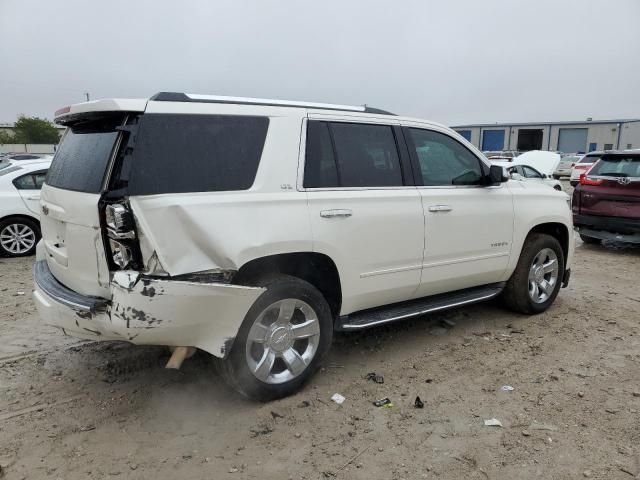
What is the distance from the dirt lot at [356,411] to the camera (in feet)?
9.24

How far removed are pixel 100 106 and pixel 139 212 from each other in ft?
2.28

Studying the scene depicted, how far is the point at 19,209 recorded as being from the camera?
8.02 meters

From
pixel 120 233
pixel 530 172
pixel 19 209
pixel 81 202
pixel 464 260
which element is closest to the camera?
pixel 120 233

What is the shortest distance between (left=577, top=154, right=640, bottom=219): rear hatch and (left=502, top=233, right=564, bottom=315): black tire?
12.9 ft

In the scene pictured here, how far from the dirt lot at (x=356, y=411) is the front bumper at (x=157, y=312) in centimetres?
59

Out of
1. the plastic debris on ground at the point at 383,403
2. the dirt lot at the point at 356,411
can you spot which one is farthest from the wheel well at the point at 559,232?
the plastic debris on ground at the point at 383,403

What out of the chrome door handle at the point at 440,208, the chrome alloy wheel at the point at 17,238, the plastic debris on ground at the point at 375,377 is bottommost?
the plastic debris on ground at the point at 375,377

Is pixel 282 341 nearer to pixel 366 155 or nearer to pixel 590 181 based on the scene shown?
pixel 366 155

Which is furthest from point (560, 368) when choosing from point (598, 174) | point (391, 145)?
point (598, 174)

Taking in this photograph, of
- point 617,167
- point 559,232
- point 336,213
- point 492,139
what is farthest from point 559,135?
point 336,213

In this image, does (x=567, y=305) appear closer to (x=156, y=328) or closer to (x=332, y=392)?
(x=332, y=392)

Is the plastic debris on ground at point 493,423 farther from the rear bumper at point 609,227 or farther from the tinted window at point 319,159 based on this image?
the rear bumper at point 609,227

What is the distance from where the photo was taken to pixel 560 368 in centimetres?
401

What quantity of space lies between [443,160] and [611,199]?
18.1 ft
